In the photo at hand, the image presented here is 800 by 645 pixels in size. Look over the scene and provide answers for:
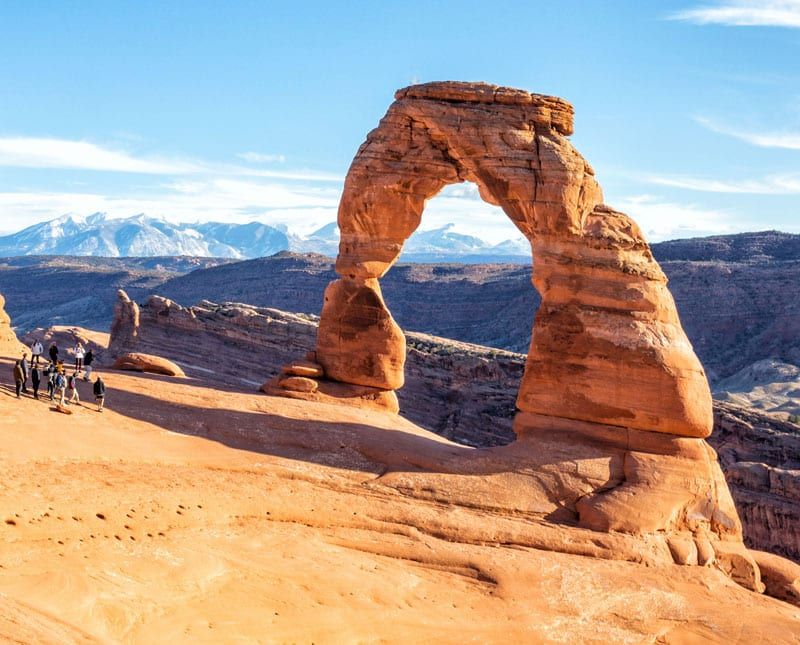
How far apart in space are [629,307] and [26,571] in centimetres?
1333

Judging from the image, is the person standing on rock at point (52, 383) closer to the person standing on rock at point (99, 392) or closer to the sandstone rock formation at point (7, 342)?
the person standing on rock at point (99, 392)

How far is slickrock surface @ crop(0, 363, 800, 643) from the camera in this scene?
13.8 m

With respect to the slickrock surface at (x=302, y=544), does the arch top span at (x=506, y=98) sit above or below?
above

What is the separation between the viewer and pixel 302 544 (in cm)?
1659

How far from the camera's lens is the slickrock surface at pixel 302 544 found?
13797 millimetres

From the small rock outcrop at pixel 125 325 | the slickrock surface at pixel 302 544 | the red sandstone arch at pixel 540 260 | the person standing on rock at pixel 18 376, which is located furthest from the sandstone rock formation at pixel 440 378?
the person standing on rock at pixel 18 376

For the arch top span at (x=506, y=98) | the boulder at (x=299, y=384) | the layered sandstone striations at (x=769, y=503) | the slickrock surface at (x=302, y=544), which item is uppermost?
the arch top span at (x=506, y=98)

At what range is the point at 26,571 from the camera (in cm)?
1326

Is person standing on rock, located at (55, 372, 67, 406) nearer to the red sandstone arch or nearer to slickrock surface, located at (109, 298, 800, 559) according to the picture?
the red sandstone arch

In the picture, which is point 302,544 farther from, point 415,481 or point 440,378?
point 440,378

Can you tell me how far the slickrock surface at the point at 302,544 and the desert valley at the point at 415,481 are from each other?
5 centimetres

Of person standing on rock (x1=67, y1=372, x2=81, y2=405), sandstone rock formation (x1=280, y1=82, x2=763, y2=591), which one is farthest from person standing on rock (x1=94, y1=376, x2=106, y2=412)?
sandstone rock formation (x1=280, y1=82, x2=763, y2=591)

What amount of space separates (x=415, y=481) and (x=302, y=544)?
11.5ft

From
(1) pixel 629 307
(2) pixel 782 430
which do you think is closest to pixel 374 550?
(1) pixel 629 307
